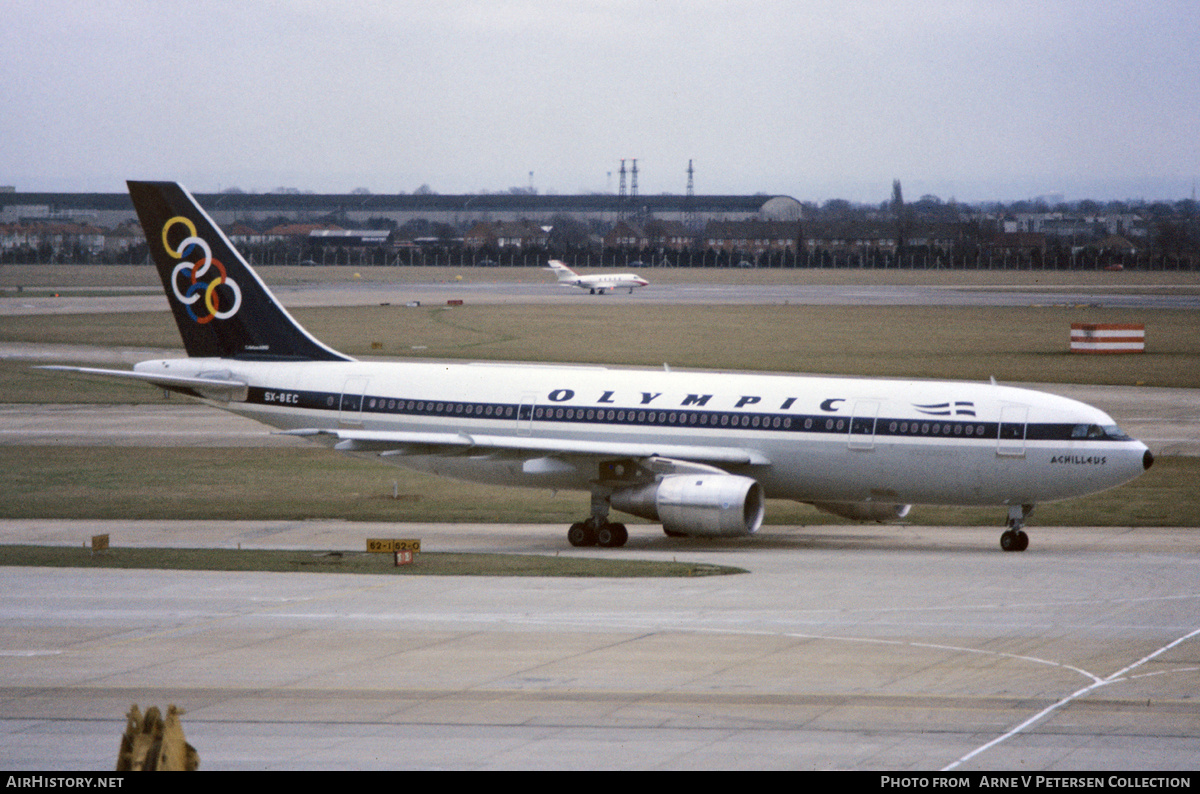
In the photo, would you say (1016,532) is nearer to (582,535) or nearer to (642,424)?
(642,424)

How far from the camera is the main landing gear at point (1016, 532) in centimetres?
3419

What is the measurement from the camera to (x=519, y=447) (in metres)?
35.7

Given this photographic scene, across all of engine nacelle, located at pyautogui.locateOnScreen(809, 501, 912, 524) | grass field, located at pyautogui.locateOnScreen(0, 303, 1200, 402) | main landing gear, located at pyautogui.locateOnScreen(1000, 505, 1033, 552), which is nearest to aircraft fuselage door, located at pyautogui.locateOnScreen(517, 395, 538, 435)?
engine nacelle, located at pyautogui.locateOnScreen(809, 501, 912, 524)

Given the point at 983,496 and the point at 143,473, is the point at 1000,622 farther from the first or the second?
the point at 143,473

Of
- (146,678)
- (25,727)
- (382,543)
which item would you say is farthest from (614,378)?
(25,727)

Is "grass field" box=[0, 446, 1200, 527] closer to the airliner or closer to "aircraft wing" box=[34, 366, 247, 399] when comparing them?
the airliner

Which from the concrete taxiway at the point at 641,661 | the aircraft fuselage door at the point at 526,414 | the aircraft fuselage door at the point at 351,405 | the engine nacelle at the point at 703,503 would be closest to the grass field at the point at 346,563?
the concrete taxiway at the point at 641,661

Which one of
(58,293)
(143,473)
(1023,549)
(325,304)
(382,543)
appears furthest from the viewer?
(58,293)

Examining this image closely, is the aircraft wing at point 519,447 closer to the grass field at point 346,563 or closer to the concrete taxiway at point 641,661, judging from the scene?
the concrete taxiway at point 641,661

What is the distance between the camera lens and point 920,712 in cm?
1900

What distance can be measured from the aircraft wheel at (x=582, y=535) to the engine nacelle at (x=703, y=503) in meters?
1.18

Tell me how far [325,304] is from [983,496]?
344 feet

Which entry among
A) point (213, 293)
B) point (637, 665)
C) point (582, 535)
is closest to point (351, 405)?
point (213, 293)

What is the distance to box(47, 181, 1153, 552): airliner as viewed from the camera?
34.1 metres
